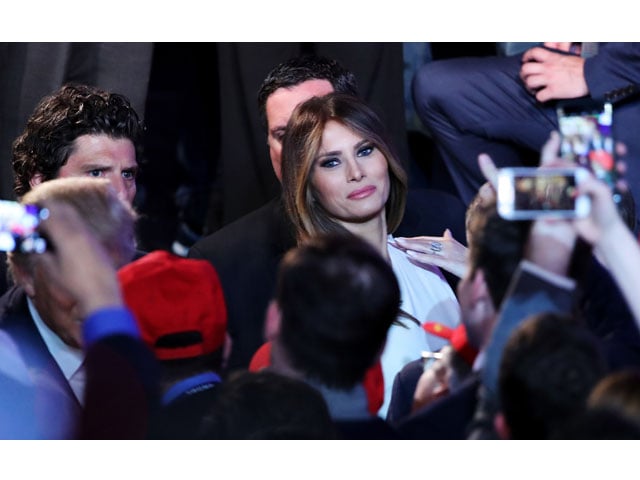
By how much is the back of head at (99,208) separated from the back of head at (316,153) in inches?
11.4

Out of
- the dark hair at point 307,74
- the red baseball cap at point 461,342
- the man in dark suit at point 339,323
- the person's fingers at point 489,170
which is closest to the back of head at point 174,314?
the man in dark suit at point 339,323

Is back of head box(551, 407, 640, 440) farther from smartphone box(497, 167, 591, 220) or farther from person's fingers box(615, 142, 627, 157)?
person's fingers box(615, 142, 627, 157)

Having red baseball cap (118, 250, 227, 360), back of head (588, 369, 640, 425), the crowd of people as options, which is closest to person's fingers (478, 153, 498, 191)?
the crowd of people

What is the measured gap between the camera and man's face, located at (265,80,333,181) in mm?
2521

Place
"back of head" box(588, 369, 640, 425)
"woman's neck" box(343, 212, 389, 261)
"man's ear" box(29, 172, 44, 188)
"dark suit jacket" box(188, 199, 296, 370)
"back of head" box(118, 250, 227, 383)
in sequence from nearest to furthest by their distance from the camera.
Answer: "back of head" box(588, 369, 640, 425) → "back of head" box(118, 250, 227, 383) → "dark suit jacket" box(188, 199, 296, 370) → "woman's neck" box(343, 212, 389, 261) → "man's ear" box(29, 172, 44, 188)

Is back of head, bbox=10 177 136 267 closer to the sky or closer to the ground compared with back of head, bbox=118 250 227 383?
closer to the sky

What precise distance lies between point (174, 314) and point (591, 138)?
71 cm

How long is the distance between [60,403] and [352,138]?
668 millimetres

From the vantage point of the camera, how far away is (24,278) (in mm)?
1896

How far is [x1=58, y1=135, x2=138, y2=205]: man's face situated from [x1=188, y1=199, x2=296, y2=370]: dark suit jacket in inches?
6.8

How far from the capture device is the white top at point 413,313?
1989mm
